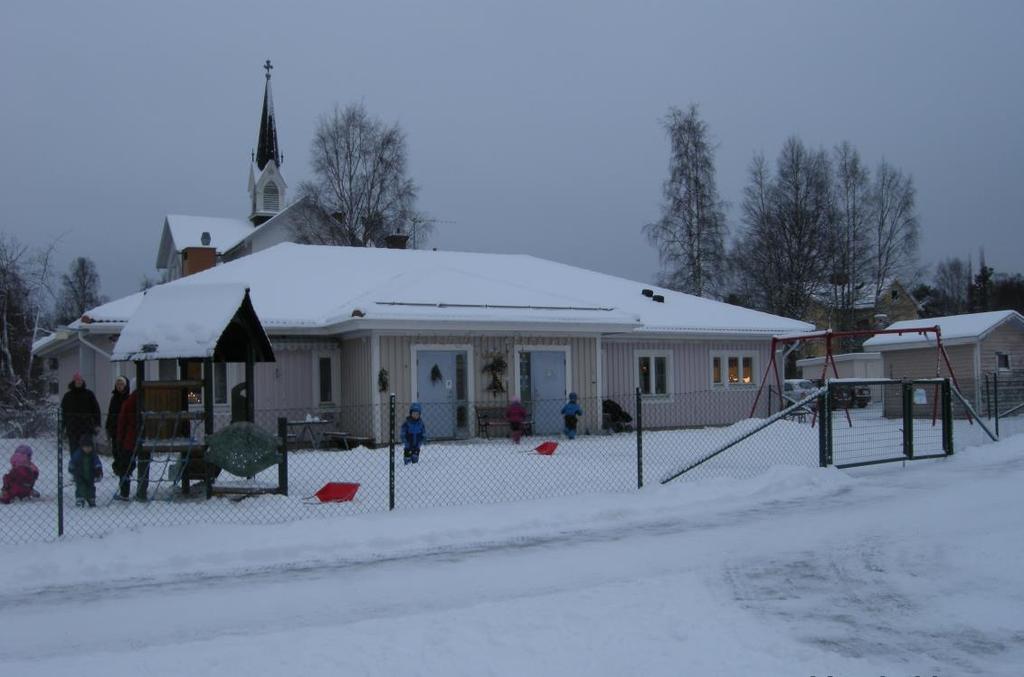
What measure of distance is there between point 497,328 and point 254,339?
8651 mm

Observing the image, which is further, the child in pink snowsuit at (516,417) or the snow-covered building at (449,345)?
the snow-covered building at (449,345)

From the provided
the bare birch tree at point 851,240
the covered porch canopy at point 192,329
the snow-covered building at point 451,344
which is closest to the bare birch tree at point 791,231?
the bare birch tree at point 851,240

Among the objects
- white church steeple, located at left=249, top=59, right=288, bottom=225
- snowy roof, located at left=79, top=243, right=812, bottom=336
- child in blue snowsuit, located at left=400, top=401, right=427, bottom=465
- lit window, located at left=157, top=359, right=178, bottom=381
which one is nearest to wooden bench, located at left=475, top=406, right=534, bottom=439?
snowy roof, located at left=79, top=243, right=812, bottom=336

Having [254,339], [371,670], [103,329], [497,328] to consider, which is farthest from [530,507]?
[103,329]

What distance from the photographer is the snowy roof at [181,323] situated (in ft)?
39.6

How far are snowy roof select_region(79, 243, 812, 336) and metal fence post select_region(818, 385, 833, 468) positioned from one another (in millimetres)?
8336

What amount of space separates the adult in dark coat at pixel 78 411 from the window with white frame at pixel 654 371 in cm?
1509

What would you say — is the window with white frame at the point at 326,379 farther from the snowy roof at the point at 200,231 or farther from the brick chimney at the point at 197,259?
the snowy roof at the point at 200,231

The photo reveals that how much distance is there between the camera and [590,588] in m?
7.67

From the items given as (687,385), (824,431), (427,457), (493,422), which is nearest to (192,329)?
(427,457)

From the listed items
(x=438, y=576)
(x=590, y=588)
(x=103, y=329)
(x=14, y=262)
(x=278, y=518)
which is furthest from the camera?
(x=14, y=262)

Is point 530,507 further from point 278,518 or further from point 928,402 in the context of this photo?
point 928,402

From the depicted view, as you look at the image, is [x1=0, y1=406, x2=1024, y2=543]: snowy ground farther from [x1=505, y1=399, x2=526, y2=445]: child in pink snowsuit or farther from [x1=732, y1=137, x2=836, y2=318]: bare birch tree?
[x1=732, y1=137, x2=836, y2=318]: bare birch tree

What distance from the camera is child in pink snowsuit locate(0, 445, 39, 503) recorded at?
478 inches
